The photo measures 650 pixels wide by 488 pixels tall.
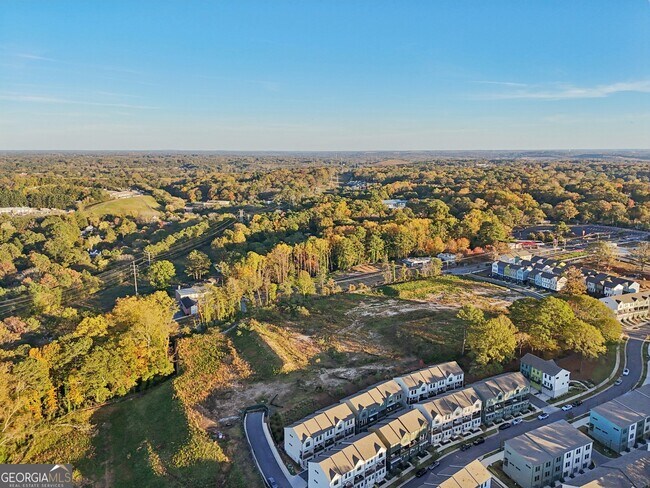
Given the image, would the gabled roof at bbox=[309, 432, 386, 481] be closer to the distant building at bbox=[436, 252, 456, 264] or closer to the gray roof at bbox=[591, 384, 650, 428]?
the gray roof at bbox=[591, 384, 650, 428]

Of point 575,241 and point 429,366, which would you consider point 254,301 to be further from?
point 575,241

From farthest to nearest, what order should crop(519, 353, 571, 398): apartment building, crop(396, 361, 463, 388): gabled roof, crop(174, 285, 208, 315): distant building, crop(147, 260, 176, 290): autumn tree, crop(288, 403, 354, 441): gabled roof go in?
crop(147, 260, 176, 290): autumn tree
crop(174, 285, 208, 315): distant building
crop(519, 353, 571, 398): apartment building
crop(396, 361, 463, 388): gabled roof
crop(288, 403, 354, 441): gabled roof

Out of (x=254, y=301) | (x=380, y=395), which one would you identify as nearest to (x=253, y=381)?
(x=380, y=395)

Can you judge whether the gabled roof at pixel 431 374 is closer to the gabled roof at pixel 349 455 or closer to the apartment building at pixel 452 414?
the apartment building at pixel 452 414

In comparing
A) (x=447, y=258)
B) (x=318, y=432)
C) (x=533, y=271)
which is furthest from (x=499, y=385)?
(x=447, y=258)

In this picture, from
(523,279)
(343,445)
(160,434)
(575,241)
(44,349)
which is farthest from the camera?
(575,241)

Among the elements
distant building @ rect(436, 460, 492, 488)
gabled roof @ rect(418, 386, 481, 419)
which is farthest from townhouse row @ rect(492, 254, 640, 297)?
distant building @ rect(436, 460, 492, 488)
